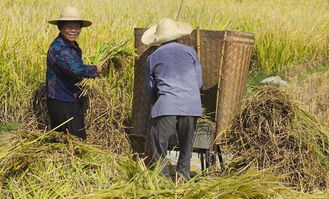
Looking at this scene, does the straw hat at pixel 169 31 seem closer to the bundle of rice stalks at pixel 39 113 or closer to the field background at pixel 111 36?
the field background at pixel 111 36

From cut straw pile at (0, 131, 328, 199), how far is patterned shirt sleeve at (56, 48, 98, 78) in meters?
0.83

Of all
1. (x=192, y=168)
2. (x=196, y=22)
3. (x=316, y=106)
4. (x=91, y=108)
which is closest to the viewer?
(x=91, y=108)

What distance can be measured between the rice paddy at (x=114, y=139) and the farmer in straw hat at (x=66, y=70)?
25 centimetres

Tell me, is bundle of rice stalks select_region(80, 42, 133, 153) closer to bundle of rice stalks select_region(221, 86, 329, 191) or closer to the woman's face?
the woman's face

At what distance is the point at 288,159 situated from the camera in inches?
157

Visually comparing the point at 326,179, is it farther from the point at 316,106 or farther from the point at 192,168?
the point at 316,106

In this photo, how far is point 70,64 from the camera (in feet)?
13.1

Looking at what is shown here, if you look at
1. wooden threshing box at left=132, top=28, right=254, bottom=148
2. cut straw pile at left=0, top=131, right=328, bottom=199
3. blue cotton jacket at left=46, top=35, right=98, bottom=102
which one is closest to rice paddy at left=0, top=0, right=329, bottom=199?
cut straw pile at left=0, top=131, right=328, bottom=199

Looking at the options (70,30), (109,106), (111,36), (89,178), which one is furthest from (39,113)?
(89,178)

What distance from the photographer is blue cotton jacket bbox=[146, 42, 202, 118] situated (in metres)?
3.79

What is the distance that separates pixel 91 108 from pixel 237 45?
4.71 ft

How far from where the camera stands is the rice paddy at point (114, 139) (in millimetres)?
2778

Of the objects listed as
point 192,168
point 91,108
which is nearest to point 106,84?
point 91,108

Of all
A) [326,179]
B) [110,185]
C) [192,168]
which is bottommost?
[192,168]
